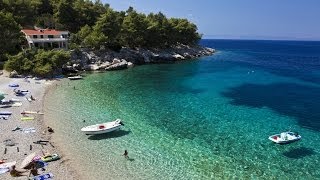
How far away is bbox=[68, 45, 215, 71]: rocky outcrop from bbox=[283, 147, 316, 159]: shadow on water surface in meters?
57.5

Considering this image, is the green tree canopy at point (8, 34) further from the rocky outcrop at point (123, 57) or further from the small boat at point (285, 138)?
the small boat at point (285, 138)

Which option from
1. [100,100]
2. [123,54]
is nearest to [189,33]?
[123,54]

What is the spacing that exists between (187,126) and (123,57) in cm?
5940

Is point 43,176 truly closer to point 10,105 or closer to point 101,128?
point 101,128

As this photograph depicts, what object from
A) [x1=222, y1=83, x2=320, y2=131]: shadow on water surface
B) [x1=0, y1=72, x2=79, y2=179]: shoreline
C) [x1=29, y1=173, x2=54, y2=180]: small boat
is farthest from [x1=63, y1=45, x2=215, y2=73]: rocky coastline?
[x1=29, y1=173, x2=54, y2=180]: small boat

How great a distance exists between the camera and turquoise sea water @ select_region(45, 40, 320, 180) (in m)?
29.5

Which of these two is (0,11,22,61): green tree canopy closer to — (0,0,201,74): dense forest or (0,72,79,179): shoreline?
(0,0,201,74): dense forest

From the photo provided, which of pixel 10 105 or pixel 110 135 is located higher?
pixel 10 105

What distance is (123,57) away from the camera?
317 ft

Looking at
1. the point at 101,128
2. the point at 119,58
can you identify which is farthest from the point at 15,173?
the point at 119,58

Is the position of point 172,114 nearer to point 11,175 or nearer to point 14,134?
point 14,134

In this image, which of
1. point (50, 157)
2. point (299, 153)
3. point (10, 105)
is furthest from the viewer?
point (10, 105)

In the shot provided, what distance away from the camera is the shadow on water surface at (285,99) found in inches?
1847

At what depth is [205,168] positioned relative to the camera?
2944cm
